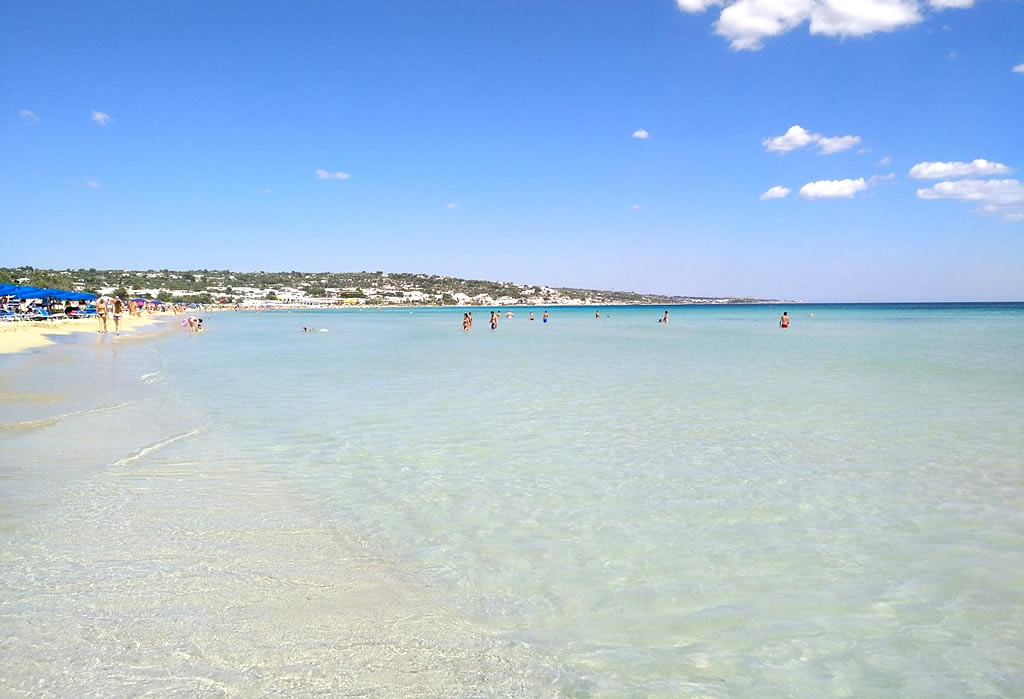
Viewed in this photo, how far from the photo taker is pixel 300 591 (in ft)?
13.6

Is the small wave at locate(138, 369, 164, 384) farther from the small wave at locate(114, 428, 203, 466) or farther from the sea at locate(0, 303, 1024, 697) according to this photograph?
the small wave at locate(114, 428, 203, 466)

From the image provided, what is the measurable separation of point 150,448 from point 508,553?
545 cm

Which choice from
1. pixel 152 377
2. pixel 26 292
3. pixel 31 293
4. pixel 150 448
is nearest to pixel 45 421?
pixel 150 448

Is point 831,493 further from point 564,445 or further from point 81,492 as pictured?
point 81,492

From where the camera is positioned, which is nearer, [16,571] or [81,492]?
[16,571]

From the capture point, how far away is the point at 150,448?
817cm

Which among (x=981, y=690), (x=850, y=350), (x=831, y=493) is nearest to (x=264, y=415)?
(x=831, y=493)

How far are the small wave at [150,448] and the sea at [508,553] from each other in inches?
2.6

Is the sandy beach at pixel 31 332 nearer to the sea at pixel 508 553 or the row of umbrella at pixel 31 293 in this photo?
the row of umbrella at pixel 31 293

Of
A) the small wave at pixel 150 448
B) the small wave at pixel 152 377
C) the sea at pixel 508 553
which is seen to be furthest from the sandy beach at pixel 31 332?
the sea at pixel 508 553

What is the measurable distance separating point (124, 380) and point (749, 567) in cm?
1533

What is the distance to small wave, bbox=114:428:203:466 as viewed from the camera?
7.43 metres

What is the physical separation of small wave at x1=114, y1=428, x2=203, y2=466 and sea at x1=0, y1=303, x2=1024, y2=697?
0.07 meters

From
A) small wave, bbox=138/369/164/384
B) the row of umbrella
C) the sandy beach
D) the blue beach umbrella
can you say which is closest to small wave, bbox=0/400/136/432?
small wave, bbox=138/369/164/384
